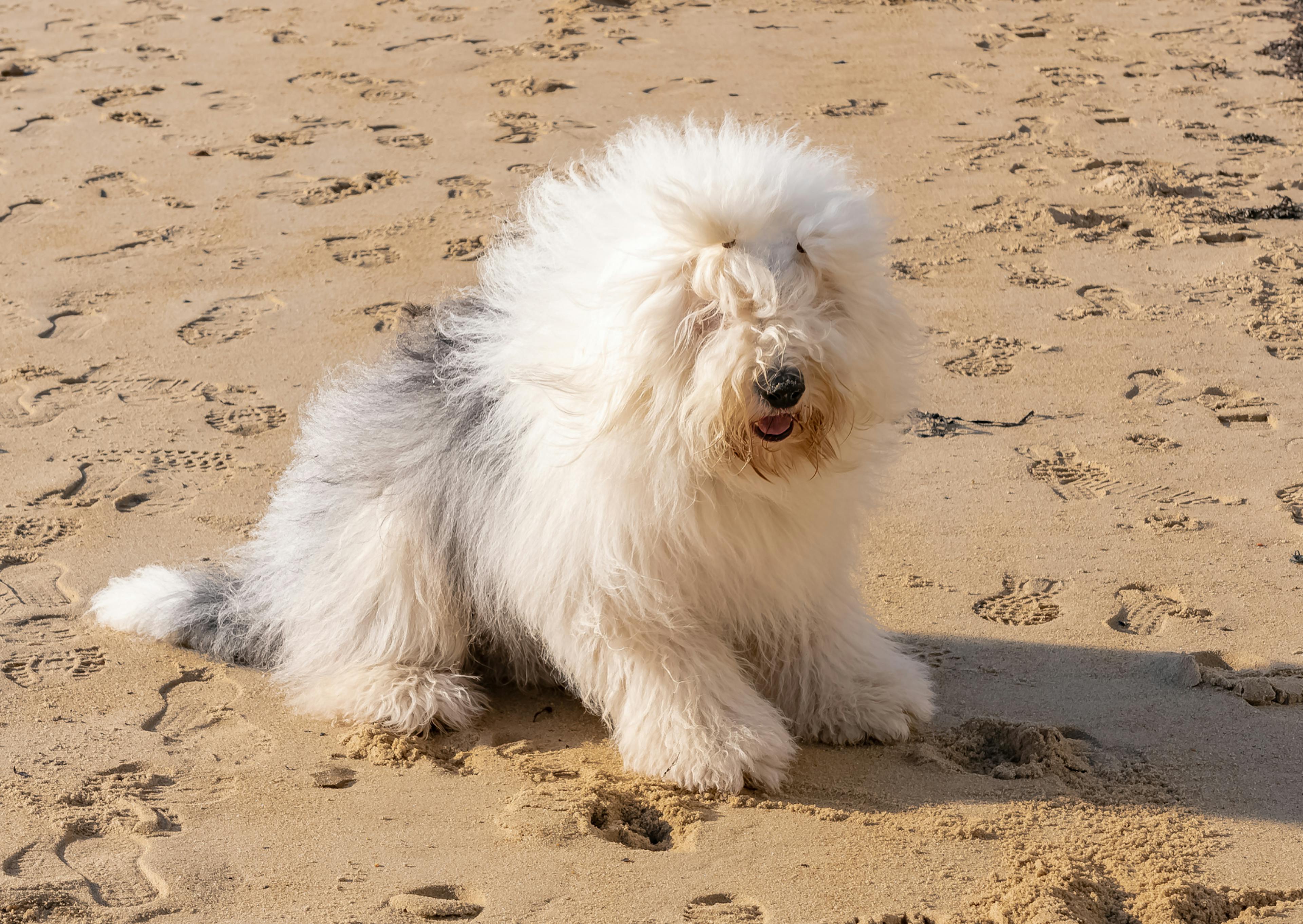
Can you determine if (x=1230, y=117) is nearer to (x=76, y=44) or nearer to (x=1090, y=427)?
(x=1090, y=427)

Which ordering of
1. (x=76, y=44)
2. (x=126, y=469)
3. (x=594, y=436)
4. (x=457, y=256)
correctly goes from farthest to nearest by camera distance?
(x=76, y=44)
(x=457, y=256)
(x=126, y=469)
(x=594, y=436)

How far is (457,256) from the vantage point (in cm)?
688

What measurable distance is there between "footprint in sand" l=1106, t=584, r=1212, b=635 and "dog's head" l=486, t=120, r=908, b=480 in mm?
1475

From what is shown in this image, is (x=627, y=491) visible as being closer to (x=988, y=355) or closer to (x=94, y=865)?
(x=94, y=865)

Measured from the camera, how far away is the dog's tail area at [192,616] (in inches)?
158

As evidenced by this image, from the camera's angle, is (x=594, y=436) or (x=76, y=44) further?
(x=76, y=44)

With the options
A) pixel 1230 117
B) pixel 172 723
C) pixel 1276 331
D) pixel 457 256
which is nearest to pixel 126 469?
pixel 172 723

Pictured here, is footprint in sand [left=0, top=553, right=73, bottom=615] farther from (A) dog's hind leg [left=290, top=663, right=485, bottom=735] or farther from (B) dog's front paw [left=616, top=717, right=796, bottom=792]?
(B) dog's front paw [left=616, top=717, right=796, bottom=792]

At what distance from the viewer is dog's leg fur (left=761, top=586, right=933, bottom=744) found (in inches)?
144

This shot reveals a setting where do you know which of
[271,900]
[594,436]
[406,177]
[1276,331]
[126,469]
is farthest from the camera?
[406,177]

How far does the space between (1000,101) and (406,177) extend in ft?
12.3

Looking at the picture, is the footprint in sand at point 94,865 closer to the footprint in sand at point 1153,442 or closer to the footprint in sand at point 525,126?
the footprint in sand at point 1153,442

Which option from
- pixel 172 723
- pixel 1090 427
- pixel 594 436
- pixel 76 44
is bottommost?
pixel 172 723

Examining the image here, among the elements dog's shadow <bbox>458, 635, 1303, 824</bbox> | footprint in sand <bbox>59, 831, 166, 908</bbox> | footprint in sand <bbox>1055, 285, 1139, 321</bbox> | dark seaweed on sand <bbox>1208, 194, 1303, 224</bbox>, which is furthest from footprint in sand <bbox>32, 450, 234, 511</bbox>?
dark seaweed on sand <bbox>1208, 194, 1303, 224</bbox>
